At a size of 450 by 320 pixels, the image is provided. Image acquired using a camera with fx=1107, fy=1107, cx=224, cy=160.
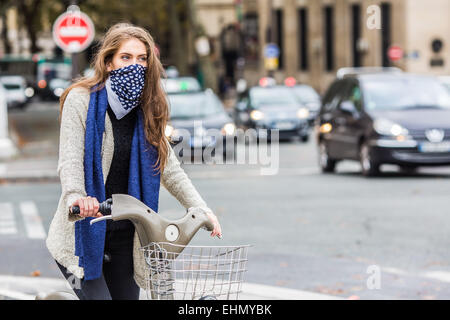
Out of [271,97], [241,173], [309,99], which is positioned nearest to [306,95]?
[309,99]

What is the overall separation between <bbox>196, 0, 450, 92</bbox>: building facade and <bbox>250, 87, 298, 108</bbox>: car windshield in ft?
111

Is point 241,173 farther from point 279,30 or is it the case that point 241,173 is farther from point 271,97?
point 279,30

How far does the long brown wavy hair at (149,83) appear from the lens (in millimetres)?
4328

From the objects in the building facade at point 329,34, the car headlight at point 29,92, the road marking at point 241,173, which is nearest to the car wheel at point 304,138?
the road marking at point 241,173

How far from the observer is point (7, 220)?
12.6 metres

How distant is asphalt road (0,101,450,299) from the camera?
841 cm

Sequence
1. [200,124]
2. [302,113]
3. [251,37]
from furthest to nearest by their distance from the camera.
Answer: [251,37] < [302,113] < [200,124]

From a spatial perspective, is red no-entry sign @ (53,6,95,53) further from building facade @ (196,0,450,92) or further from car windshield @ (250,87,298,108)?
building facade @ (196,0,450,92)

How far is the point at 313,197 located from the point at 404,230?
3.48m

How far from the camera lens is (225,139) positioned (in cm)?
2238

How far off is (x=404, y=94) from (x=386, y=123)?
46.1 inches

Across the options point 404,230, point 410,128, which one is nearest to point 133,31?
point 404,230

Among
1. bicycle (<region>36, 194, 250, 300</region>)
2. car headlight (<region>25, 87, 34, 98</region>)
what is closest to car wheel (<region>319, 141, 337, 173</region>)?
bicycle (<region>36, 194, 250, 300</region>)
